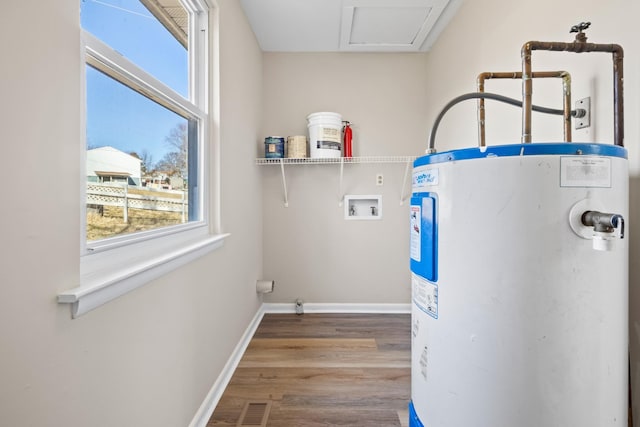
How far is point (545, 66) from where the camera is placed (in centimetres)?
139

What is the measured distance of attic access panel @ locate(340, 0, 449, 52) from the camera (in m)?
2.20

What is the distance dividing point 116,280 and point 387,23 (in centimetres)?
257

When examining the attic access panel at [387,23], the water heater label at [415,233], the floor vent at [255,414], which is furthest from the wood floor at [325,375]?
the attic access panel at [387,23]

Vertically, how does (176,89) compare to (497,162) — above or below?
above

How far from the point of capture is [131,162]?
3.57 ft

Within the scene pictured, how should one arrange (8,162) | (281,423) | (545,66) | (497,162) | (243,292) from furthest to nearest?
(243,292) < (281,423) < (545,66) < (497,162) < (8,162)

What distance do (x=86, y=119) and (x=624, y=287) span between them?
5.01ft

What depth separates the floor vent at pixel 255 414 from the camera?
1.53 m

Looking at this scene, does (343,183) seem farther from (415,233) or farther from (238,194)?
(415,233)

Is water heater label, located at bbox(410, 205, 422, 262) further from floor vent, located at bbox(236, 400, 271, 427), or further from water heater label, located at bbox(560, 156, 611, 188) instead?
floor vent, located at bbox(236, 400, 271, 427)

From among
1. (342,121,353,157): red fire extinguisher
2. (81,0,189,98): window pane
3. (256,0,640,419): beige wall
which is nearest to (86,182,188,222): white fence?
(81,0,189,98): window pane

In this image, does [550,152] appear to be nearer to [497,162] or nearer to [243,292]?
[497,162]

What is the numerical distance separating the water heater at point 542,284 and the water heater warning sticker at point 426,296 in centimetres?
9

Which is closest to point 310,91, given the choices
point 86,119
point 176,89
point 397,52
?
point 397,52
